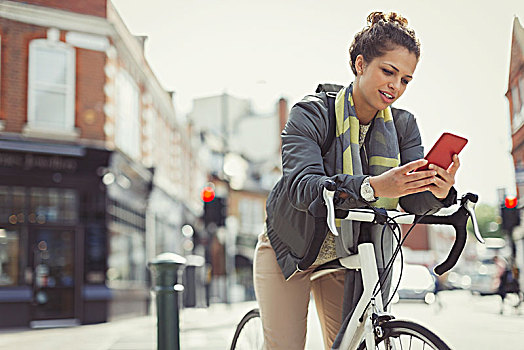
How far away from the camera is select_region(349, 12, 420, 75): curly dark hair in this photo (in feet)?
6.79

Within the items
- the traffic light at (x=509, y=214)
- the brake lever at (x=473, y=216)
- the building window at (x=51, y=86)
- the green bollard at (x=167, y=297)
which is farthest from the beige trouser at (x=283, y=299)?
the building window at (x=51, y=86)

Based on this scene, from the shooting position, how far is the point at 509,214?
11.7m

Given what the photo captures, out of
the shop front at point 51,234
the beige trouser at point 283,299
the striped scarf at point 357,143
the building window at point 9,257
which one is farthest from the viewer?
the shop front at point 51,234

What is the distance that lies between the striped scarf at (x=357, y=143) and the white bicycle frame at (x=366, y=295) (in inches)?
6.7

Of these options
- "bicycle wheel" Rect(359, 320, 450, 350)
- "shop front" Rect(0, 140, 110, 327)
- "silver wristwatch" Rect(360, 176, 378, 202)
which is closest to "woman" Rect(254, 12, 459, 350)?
"silver wristwatch" Rect(360, 176, 378, 202)

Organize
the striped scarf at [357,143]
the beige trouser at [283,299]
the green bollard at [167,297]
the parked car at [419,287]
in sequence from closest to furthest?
the striped scarf at [357,143], the beige trouser at [283,299], the green bollard at [167,297], the parked car at [419,287]

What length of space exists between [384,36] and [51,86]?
12.0 metres

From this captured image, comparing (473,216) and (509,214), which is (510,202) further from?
(473,216)

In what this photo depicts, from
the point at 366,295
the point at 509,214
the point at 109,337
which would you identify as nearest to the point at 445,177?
the point at 366,295

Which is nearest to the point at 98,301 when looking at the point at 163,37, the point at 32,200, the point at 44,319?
the point at 44,319

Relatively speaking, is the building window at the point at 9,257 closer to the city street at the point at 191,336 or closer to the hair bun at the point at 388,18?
the city street at the point at 191,336

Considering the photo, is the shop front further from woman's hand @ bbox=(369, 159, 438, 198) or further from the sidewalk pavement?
woman's hand @ bbox=(369, 159, 438, 198)

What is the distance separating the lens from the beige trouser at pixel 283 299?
2355 mm

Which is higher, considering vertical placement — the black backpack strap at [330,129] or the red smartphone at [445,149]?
the black backpack strap at [330,129]
